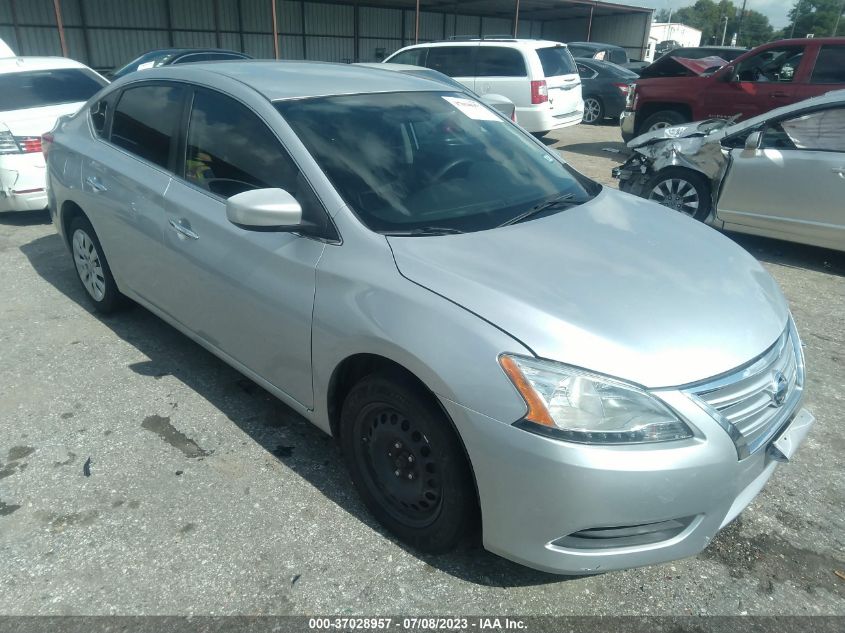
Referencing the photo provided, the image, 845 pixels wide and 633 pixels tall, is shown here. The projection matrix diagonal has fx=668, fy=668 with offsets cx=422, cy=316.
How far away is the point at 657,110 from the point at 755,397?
9.84 meters

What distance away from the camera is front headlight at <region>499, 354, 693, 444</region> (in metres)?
2.04

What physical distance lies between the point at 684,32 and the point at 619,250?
7815cm

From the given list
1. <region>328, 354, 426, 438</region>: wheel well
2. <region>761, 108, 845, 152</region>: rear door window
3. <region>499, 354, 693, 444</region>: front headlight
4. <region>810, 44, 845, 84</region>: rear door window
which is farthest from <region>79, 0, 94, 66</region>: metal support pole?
<region>499, 354, 693, 444</region>: front headlight

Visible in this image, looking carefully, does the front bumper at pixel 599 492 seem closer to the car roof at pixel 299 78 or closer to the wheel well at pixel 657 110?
the car roof at pixel 299 78

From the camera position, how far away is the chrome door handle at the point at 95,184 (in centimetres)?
403

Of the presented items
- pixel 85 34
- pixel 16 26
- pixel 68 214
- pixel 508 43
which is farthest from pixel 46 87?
pixel 85 34

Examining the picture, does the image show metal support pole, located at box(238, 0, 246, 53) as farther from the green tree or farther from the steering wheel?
the green tree

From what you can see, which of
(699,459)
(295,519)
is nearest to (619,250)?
(699,459)

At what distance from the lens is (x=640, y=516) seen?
2.08 meters

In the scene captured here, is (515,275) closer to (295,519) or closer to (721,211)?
(295,519)

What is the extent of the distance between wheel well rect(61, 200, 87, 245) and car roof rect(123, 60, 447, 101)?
3.57 feet

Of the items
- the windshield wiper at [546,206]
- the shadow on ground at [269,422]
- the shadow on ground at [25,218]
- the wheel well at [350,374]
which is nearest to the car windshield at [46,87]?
the shadow on ground at [25,218]

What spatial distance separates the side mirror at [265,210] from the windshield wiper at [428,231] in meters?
0.39

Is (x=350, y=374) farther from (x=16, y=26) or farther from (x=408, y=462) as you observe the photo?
(x=16, y=26)
